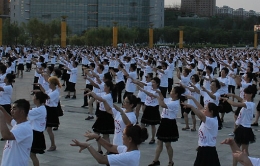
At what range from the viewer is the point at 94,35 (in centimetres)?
6319

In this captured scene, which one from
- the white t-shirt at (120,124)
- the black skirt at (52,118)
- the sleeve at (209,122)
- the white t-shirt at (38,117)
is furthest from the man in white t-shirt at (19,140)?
the black skirt at (52,118)

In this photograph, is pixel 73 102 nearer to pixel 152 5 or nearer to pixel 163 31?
pixel 163 31

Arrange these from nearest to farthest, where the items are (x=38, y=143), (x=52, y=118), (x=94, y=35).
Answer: (x=38, y=143), (x=52, y=118), (x=94, y=35)

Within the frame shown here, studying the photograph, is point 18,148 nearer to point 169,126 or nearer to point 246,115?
point 169,126

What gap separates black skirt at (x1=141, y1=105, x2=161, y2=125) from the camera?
32.9 feet

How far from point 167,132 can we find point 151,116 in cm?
181

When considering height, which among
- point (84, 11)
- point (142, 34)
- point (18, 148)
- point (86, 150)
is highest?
point (84, 11)

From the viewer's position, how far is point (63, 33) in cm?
4025

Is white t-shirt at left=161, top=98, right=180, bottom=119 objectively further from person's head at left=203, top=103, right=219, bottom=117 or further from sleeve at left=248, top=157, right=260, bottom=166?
sleeve at left=248, top=157, right=260, bottom=166

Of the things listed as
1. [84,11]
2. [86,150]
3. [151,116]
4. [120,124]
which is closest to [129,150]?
[120,124]

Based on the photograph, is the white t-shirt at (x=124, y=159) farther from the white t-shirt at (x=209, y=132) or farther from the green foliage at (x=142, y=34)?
the green foliage at (x=142, y=34)

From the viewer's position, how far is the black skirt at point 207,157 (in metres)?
6.77

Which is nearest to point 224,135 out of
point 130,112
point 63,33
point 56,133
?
point 56,133

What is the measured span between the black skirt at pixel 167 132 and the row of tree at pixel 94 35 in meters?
49.2
